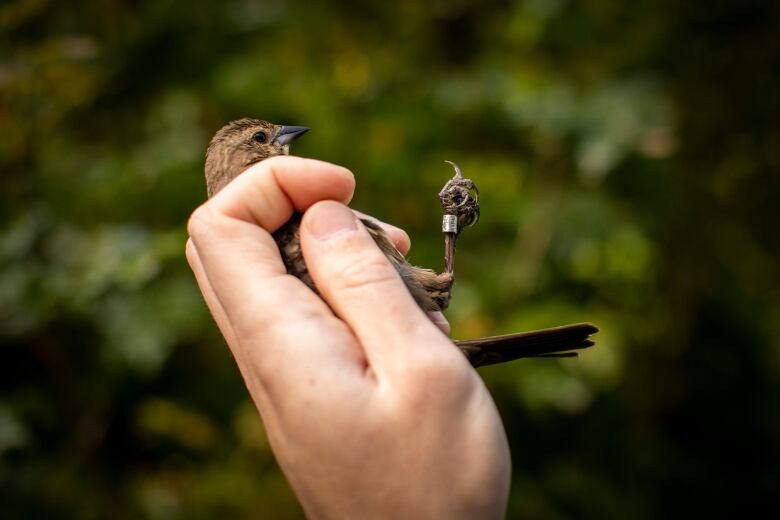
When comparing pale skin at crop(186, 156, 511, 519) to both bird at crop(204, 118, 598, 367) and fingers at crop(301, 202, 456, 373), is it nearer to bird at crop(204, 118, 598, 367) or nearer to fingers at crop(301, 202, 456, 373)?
fingers at crop(301, 202, 456, 373)

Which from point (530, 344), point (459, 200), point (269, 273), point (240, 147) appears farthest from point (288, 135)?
point (269, 273)

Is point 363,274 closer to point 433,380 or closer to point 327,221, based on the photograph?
point 327,221

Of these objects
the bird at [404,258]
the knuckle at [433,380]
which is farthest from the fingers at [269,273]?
the bird at [404,258]

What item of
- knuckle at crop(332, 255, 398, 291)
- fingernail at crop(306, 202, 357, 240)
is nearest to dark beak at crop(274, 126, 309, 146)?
fingernail at crop(306, 202, 357, 240)

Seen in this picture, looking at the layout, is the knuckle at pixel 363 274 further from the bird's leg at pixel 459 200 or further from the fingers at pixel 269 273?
the bird's leg at pixel 459 200

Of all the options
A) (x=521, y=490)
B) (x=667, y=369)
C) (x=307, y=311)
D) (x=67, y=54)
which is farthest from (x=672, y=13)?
(x=307, y=311)

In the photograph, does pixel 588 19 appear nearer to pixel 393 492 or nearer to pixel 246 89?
pixel 246 89
